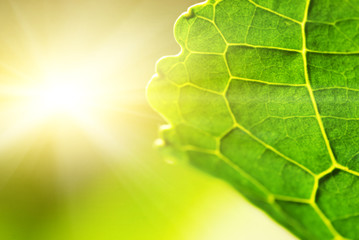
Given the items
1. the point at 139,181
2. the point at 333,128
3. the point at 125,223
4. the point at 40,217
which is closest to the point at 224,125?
the point at 333,128

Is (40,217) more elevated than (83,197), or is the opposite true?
(83,197)

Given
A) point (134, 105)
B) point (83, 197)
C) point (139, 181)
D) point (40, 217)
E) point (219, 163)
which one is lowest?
point (219, 163)

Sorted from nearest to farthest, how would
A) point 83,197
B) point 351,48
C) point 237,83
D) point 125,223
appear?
point 351,48 → point 237,83 → point 125,223 → point 83,197

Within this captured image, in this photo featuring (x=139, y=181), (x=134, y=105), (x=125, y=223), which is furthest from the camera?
(x=134, y=105)

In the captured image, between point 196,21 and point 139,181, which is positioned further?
point 139,181

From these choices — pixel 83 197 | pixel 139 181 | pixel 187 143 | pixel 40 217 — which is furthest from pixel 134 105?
pixel 187 143

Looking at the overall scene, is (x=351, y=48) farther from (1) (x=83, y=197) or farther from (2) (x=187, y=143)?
(1) (x=83, y=197)
